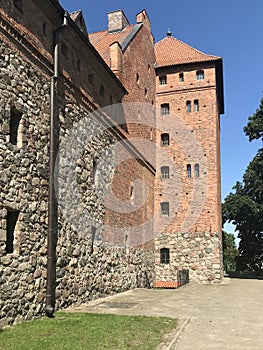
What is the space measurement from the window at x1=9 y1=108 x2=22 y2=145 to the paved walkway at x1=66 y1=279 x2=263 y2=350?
508 cm

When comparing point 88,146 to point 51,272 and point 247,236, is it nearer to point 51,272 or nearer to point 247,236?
point 51,272

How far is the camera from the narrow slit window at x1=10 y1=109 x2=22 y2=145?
9.92m

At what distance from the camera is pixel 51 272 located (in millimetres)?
10742

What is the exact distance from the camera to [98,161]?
1512 centimetres

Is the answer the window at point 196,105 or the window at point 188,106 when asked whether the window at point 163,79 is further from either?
the window at point 196,105

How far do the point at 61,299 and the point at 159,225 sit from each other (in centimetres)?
1520

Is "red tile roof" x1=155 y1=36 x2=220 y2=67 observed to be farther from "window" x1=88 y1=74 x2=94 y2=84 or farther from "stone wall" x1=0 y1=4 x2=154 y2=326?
"stone wall" x1=0 y1=4 x2=154 y2=326

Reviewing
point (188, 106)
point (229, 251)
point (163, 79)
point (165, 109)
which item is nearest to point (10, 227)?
point (165, 109)

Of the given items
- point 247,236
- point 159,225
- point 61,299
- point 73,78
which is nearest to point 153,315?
point 61,299

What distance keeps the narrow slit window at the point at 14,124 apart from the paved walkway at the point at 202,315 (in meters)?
5.07

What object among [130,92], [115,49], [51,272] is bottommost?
[51,272]

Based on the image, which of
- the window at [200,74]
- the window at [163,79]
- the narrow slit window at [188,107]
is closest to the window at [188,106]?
the narrow slit window at [188,107]

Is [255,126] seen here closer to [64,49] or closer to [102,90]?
[102,90]

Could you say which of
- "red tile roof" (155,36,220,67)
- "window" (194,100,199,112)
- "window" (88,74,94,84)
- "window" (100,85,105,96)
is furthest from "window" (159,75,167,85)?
"window" (88,74,94,84)
